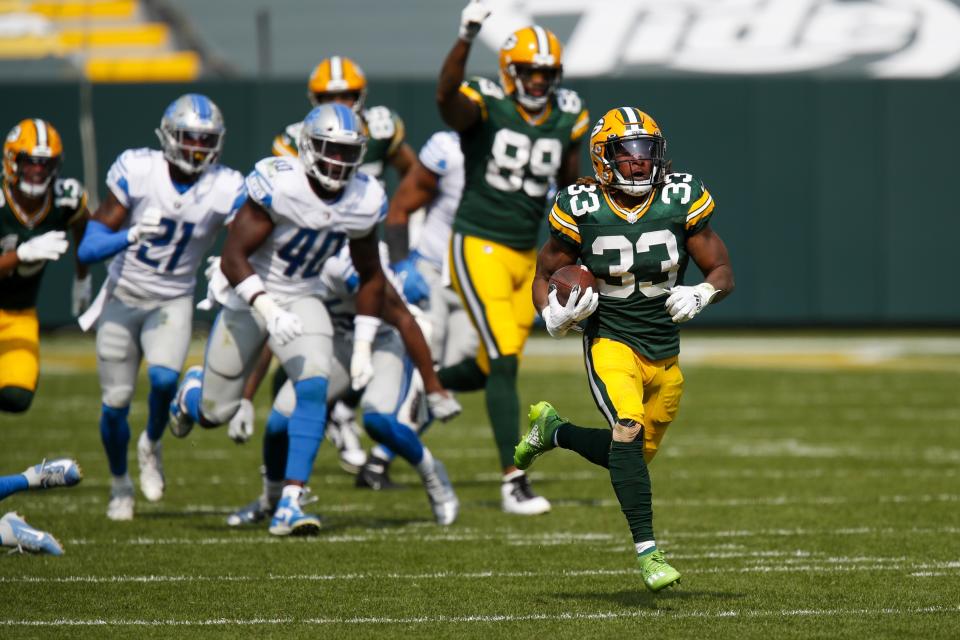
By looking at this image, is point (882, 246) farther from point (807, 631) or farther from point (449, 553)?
point (807, 631)

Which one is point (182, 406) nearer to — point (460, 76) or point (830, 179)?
point (460, 76)

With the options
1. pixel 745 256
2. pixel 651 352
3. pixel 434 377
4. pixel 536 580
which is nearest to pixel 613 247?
pixel 651 352

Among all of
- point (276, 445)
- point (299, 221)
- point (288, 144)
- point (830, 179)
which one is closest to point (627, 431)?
point (299, 221)

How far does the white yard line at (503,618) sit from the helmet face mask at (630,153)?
139cm


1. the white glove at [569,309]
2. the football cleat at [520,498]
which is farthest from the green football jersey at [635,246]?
the football cleat at [520,498]

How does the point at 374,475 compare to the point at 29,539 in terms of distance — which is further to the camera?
the point at 374,475

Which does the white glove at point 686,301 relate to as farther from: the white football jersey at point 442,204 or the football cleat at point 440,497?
the white football jersey at point 442,204

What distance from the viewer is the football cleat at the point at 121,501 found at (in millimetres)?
6637

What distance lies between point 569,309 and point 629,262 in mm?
348

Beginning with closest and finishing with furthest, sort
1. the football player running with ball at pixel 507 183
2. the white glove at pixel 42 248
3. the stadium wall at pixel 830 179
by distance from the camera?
the white glove at pixel 42 248, the football player running with ball at pixel 507 183, the stadium wall at pixel 830 179

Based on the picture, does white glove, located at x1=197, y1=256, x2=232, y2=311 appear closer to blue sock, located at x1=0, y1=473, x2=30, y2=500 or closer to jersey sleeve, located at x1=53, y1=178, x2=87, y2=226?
jersey sleeve, located at x1=53, y1=178, x2=87, y2=226

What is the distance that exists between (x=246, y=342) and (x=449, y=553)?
1.31m

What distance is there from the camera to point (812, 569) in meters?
5.37

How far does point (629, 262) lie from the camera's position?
517 centimetres
